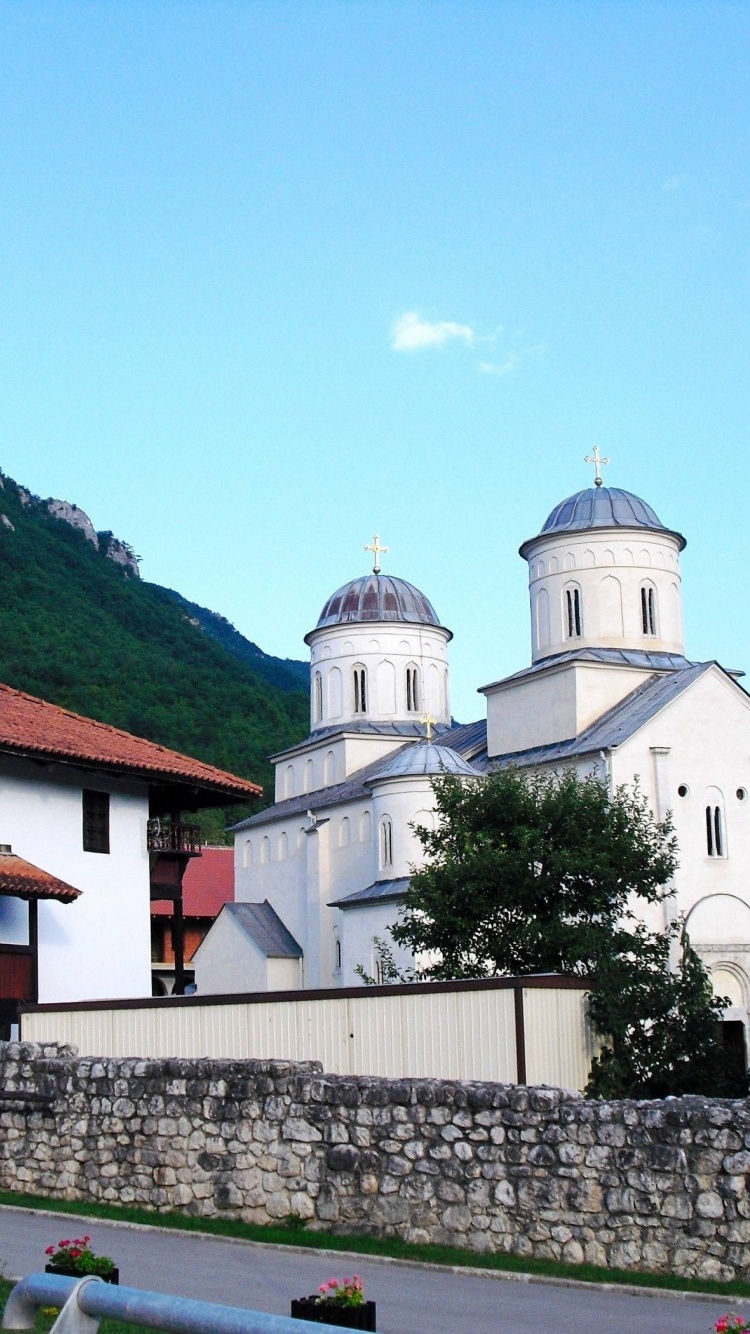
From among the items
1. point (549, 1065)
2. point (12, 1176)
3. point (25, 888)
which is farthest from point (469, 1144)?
point (25, 888)

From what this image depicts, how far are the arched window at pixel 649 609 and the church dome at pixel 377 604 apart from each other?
10.2 metres

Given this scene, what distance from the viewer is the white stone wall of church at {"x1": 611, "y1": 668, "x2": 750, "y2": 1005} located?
34.4 m

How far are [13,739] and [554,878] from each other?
7.60m

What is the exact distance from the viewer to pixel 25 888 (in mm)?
18922

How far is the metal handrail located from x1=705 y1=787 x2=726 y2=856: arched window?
2993 cm

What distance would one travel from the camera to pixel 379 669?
48000mm

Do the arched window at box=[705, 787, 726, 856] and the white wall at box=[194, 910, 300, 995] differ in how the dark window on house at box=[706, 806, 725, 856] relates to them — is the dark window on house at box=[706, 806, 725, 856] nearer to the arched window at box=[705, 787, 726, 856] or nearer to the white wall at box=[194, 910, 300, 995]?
the arched window at box=[705, 787, 726, 856]

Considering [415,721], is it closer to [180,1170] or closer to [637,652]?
[637,652]

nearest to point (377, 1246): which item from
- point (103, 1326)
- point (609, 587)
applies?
point (103, 1326)

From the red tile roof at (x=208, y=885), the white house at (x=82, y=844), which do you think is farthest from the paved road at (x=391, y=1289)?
the red tile roof at (x=208, y=885)

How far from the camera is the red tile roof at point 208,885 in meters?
58.6

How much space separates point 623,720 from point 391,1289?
88.8ft

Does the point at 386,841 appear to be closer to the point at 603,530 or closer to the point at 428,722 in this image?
the point at 428,722

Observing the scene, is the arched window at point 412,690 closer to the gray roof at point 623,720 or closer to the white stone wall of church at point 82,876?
the gray roof at point 623,720
